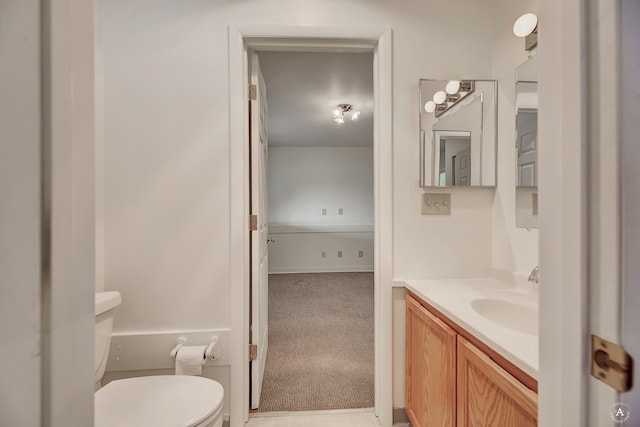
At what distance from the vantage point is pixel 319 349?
2.35 m

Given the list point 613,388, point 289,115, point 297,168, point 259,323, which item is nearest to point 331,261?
point 297,168

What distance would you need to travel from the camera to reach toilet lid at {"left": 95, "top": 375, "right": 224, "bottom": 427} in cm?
97

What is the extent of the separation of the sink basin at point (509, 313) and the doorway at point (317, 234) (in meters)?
0.98

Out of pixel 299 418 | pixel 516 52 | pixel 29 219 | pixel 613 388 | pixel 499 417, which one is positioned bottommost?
pixel 299 418

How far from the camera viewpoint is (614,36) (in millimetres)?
335

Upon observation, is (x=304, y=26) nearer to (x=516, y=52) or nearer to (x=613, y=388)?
(x=516, y=52)

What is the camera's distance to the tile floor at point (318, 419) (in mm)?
1553

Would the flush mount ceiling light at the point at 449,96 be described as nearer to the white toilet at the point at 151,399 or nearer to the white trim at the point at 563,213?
the white trim at the point at 563,213

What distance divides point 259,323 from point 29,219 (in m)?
1.47

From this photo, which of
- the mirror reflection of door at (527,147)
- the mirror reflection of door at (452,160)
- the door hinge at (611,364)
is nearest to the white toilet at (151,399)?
the door hinge at (611,364)

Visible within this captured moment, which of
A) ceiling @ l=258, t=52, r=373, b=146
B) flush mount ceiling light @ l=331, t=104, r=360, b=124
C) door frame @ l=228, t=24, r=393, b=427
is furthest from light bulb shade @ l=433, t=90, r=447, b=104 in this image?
flush mount ceiling light @ l=331, t=104, r=360, b=124

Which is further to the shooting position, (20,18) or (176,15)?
(176,15)

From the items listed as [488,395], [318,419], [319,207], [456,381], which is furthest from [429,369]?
[319,207]

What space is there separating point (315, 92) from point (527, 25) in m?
1.88
